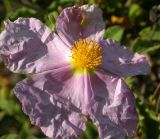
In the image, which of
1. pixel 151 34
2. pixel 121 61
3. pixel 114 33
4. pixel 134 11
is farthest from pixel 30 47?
pixel 134 11

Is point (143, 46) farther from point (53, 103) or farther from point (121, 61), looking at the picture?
point (53, 103)

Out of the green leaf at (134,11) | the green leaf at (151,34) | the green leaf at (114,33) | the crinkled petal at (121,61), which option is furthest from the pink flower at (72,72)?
the green leaf at (134,11)

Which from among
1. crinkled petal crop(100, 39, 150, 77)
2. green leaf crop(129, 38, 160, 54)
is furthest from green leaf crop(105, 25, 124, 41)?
crinkled petal crop(100, 39, 150, 77)

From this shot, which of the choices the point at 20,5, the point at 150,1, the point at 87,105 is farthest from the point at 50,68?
the point at 150,1

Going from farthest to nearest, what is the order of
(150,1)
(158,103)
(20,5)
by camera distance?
(150,1)
(20,5)
(158,103)

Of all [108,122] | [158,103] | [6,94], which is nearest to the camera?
[108,122]

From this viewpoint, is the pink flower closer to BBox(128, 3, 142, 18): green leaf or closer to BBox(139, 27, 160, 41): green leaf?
BBox(139, 27, 160, 41): green leaf

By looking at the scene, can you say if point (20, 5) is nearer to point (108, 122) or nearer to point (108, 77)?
point (108, 77)
